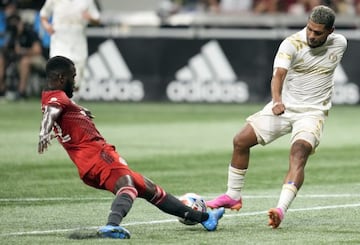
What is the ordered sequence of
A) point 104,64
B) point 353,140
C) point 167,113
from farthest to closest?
point 104,64
point 167,113
point 353,140

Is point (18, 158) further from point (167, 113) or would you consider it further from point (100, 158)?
point (167, 113)

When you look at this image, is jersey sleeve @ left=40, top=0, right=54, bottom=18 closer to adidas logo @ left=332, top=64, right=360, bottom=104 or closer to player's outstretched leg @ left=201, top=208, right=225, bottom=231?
adidas logo @ left=332, top=64, right=360, bottom=104

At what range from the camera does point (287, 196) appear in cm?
990

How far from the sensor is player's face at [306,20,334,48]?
402 inches

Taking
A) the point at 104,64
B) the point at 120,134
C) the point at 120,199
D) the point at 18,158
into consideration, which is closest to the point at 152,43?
the point at 104,64

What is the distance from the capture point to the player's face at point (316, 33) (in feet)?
33.5

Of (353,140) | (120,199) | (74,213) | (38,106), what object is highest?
(120,199)

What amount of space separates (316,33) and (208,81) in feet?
54.0

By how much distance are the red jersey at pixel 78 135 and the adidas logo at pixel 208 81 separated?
1725 centimetres

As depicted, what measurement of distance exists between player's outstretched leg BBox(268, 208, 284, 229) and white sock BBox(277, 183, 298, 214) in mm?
135

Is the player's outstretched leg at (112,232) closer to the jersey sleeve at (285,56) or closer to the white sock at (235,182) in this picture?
the white sock at (235,182)

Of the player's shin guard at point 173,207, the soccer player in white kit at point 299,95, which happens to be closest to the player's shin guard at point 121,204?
the player's shin guard at point 173,207

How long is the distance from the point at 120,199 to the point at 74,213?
5.87 feet

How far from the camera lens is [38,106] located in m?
26.3
